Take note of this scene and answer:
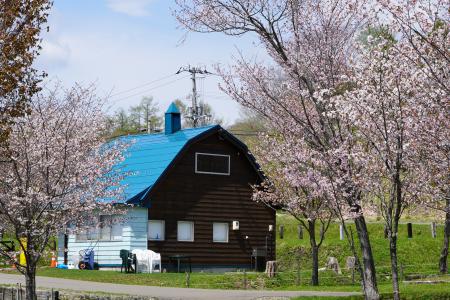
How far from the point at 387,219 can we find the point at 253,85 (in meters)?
5.66

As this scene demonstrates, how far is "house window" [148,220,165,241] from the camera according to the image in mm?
36625

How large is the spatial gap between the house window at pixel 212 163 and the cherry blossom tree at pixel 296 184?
215 cm

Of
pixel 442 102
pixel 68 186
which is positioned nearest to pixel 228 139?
pixel 68 186

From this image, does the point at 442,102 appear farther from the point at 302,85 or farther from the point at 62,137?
A: the point at 62,137

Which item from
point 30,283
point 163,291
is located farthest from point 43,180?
point 163,291

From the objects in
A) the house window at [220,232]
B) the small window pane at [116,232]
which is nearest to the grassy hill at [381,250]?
the house window at [220,232]

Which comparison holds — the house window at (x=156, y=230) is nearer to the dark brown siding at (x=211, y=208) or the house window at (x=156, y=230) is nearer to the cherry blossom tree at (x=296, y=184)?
the dark brown siding at (x=211, y=208)

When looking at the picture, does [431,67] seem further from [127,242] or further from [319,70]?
[127,242]

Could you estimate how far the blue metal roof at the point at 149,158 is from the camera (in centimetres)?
3605

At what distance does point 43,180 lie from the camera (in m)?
20.1

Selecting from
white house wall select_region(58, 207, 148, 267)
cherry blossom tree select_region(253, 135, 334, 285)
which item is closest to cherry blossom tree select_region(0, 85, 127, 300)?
cherry blossom tree select_region(253, 135, 334, 285)

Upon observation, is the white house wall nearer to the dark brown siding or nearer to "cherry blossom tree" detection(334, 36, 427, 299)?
the dark brown siding

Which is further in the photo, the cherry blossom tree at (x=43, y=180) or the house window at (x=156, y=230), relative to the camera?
the house window at (x=156, y=230)

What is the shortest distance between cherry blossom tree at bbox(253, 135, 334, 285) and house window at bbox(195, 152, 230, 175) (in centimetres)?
215
